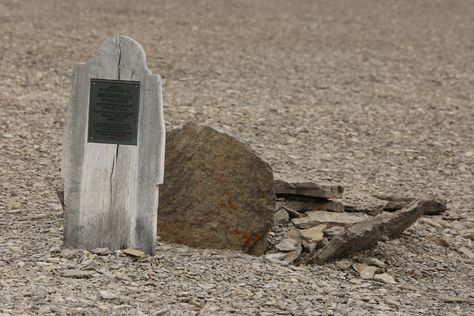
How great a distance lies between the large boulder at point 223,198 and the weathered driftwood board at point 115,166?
485 millimetres

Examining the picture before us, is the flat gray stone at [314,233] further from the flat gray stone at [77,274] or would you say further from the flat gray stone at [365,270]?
the flat gray stone at [77,274]

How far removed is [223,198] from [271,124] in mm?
4812

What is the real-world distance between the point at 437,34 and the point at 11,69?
8655mm

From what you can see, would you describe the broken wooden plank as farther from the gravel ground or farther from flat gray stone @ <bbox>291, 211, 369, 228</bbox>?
flat gray stone @ <bbox>291, 211, 369, 228</bbox>

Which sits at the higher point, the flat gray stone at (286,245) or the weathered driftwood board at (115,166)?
the weathered driftwood board at (115,166)

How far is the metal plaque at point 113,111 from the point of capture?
6105mm

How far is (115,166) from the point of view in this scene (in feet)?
20.2

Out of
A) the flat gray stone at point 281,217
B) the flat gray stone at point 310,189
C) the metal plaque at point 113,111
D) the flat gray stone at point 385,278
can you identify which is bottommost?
the flat gray stone at point 385,278

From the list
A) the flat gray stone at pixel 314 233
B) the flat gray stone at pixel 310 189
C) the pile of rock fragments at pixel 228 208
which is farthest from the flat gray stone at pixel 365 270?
the flat gray stone at pixel 310 189

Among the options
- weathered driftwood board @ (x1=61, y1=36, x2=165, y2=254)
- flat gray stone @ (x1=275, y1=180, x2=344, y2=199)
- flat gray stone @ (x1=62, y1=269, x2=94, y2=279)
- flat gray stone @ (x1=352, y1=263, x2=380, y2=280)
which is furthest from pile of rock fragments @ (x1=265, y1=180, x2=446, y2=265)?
flat gray stone @ (x1=62, y1=269, x2=94, y2=279)

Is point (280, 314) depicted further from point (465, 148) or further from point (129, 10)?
point (129, 10)

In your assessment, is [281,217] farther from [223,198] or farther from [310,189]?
[223,198]

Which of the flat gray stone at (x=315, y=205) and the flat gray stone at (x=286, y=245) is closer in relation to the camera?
the flat gray stone at (x=286, y=245)

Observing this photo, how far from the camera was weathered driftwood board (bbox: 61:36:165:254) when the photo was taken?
6105 mm
